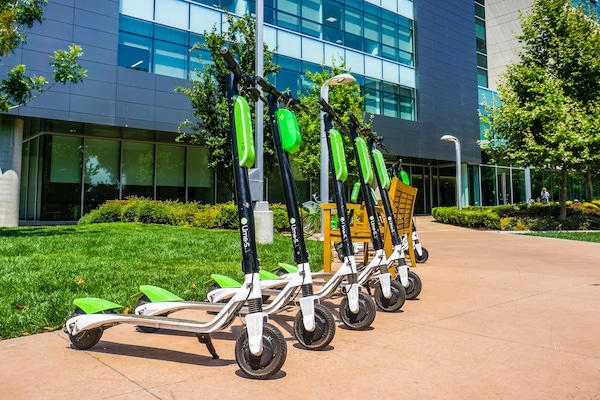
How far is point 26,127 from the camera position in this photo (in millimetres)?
19938

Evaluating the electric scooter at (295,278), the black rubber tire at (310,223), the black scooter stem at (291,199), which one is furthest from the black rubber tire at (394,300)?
the black rubber tire at (310,223)

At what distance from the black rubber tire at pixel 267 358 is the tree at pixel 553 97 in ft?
63.9

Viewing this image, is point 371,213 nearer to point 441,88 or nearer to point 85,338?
point 85,338

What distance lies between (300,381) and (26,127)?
21.6 metres

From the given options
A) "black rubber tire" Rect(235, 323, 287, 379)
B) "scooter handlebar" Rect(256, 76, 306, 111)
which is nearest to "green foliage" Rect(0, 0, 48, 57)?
"scooter handlebar" Rect(256, 76, 306, 111)

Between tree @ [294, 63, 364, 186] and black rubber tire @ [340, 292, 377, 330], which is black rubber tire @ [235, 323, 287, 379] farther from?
tree @ [294, 63, 364, 186]

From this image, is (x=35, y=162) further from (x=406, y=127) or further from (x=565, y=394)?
(x=565, y=394)

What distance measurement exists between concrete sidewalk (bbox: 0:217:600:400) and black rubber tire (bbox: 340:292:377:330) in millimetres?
77

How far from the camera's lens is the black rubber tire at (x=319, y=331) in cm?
318

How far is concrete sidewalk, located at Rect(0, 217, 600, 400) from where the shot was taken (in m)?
2.55

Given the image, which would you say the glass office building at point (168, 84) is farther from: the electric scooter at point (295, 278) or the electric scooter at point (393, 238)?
the electric scooter at point (295, 278)

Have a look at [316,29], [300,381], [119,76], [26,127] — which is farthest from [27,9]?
[316,29]

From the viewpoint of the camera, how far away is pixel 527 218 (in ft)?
67.1

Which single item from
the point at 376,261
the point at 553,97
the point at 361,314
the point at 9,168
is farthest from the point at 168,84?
the point at 361,314
